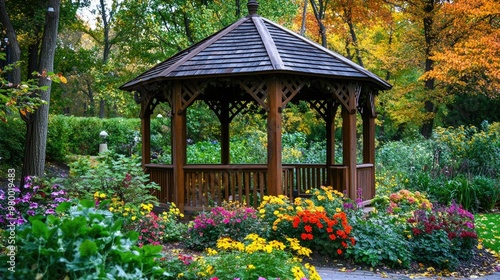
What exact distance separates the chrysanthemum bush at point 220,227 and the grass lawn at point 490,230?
3779mm

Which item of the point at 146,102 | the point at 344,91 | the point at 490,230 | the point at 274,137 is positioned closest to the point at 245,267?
the point at 274,137

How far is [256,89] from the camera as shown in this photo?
8859mm

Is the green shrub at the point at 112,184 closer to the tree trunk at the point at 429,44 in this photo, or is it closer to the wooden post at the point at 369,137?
the wooden post at the point at 369,137

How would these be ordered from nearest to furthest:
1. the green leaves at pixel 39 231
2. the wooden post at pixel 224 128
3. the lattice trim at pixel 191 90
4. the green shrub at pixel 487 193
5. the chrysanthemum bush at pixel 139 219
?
the green leaves at pixel 39 231 → the chrysanthemum bush at pixel 139 219 → the lattice trim at pixel 191 90 → the green shrub at pixel 487 193 → the wooden post at pixel 224 128

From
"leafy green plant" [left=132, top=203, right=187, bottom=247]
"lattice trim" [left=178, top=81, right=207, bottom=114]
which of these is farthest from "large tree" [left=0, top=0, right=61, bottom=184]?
"leafy green plant" [left=132, top=203, right=187, bottom=247]

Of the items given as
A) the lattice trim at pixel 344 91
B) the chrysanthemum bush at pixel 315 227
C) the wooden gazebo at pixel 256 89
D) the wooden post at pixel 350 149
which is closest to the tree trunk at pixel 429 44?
the wooden gazebo at pixel 256 89

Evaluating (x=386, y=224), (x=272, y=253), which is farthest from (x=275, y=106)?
(x=272, y=253)

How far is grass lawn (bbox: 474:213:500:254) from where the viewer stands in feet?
A: 26.8

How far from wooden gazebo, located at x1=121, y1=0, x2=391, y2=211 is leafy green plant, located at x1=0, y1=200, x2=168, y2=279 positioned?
5818mm

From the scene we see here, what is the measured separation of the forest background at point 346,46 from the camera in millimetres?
18172

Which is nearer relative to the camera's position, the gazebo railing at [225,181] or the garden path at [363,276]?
the garden path at [363,276]

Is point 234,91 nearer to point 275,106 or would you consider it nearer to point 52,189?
point 275,106

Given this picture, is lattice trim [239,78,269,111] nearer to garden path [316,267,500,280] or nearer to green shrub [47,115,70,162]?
garden path [316,267,500,280]

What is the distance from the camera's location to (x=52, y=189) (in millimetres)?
7262
